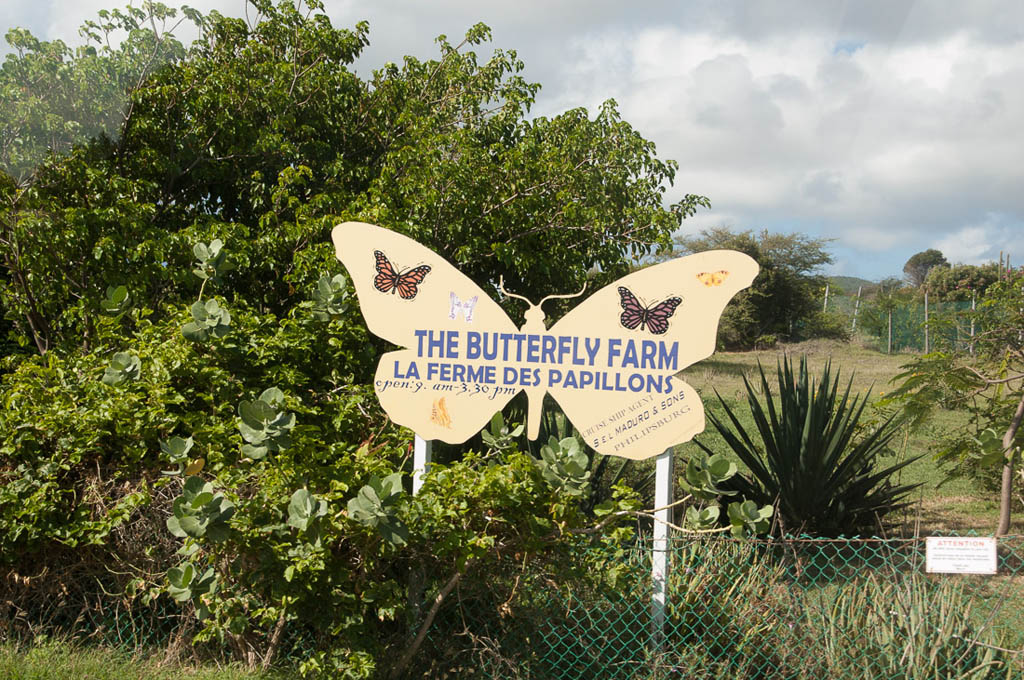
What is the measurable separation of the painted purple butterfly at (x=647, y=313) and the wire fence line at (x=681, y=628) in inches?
41.1

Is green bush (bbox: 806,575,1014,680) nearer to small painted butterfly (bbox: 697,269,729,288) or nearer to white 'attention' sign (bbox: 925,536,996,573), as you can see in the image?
white 'attention' sign (bbox: 925,536,996,573)

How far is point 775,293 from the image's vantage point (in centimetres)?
2788

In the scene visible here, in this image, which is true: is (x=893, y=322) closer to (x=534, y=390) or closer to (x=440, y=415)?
(x=534, y=390)

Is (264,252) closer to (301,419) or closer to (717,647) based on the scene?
(301,419)

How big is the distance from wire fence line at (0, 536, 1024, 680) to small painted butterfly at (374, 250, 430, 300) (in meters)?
1.45

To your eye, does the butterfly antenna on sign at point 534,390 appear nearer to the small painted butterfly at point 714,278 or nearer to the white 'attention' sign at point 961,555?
the small painted butterfly at point 714,278

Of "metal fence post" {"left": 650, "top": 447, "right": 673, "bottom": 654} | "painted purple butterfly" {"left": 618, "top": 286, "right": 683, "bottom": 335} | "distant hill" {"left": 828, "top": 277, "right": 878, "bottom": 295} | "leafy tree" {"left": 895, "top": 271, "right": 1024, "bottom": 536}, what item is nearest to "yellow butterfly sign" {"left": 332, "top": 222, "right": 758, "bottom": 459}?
"painted purple butterfly" {"left": 618, "top": 286, "right": 683, "bottom": 335}

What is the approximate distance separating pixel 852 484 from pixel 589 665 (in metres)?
2.80

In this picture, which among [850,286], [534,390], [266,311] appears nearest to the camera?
[534,390]

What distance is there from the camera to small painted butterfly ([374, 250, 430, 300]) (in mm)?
4141

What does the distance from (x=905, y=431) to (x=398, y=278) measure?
7964 mm

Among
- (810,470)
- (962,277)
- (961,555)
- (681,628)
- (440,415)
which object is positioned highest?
(962,277)

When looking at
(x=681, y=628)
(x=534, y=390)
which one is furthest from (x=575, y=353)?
(x=681, y=628)

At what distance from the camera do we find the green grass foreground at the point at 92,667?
3.41m
